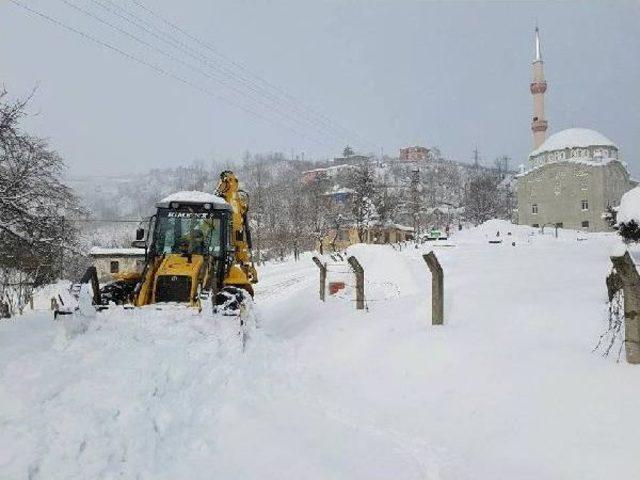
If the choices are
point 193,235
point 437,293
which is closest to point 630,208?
point 437,293

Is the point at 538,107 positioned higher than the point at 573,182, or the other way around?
the point at 538,107

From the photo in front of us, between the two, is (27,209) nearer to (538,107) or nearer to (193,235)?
(193,235)

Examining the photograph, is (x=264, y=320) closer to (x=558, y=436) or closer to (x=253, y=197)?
(x=558, y=436)

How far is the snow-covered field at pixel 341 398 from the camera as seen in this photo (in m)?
4.48

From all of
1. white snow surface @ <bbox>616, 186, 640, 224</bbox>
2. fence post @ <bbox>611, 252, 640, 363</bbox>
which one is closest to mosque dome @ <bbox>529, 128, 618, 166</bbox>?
white snow surface @ <bbox>616, 186, 640, 224</bbox>

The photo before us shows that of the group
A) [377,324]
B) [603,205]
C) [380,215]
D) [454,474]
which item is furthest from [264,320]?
[603,205]

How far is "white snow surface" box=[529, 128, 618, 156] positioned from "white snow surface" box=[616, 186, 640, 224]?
57.7 m

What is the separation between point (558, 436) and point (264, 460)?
269 centimetres

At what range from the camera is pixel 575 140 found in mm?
69562

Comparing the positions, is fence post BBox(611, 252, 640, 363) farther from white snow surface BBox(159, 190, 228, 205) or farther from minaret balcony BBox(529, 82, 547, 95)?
minaret balcony BBox(529, 82, 547, 95)

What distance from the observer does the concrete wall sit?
65.2m

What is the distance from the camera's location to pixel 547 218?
2744 inches

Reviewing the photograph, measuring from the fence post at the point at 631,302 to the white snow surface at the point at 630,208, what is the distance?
40.1 ft

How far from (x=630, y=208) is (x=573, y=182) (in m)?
55.9
